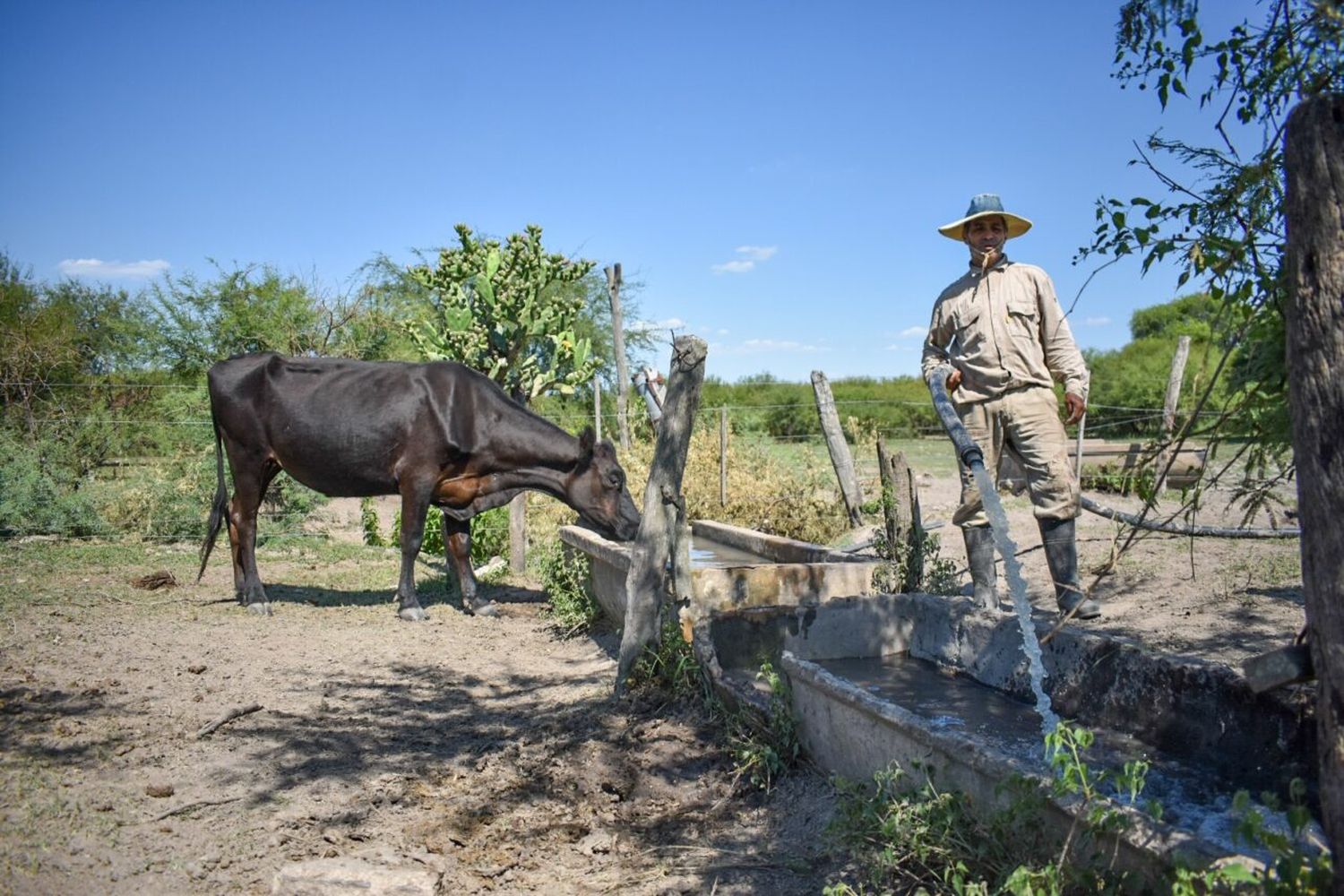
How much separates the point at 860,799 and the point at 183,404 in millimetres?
11531

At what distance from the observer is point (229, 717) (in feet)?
16.1

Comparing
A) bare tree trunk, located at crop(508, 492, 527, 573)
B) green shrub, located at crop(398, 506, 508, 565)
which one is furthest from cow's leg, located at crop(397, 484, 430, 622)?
green shrub, located at crop(398, 506, 508, 565)

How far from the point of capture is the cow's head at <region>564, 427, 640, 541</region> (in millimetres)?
7590

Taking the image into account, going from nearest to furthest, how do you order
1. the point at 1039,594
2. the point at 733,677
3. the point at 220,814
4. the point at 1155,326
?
the point at 220,814
the point at 733,677
the point at 1039,594
the point at 1155,326

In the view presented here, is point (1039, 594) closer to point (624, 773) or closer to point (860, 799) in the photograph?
point (624, 773)

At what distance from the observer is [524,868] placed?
343cm

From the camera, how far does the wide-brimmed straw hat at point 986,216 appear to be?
17.9 feet

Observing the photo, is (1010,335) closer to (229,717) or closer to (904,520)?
(904,520)

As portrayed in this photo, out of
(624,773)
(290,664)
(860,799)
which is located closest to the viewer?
(860,799)

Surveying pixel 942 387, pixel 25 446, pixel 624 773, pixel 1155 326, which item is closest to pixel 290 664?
pixel 624 773

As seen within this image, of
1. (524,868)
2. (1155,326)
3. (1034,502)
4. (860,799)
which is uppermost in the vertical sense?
(1155,326)

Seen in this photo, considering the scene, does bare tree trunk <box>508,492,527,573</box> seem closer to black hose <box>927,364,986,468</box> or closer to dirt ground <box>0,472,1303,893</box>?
dirt ground <box>0,472,1303,893</box>

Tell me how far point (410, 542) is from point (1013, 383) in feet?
14.5

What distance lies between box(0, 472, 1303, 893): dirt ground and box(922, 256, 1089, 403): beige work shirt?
1.36 metres
